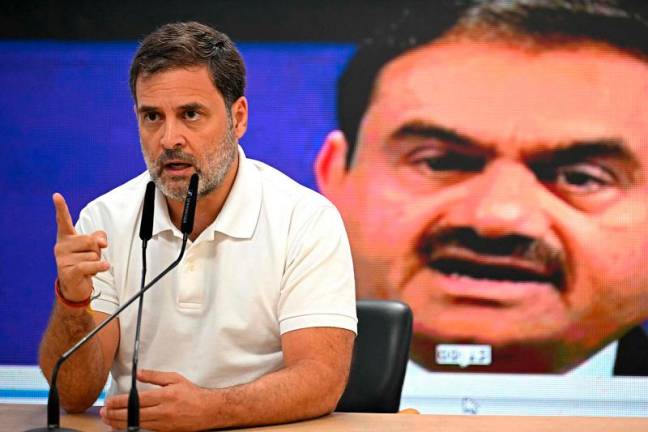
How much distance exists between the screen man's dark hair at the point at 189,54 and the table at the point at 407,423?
28.0 inches

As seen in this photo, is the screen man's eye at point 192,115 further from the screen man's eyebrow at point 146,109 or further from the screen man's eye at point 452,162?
the screen man's eye at point 452,162

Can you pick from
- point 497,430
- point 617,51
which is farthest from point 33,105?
point 497,430

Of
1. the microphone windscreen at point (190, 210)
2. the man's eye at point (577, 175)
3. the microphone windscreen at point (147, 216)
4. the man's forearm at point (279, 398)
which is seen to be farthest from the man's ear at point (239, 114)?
the man's eye at point (577, 175)

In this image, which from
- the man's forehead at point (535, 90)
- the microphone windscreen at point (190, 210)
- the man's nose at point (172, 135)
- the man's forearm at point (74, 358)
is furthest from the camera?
the man's forehead at point (535, 90)

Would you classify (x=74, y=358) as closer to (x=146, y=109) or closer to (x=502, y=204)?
(x=146, y=109)

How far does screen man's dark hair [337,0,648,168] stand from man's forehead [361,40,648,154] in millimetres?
38

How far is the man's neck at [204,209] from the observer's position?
2.19 m

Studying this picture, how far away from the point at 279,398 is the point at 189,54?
76cm

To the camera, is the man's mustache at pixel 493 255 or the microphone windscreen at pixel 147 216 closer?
the microphone windscreen at pixel 147 216

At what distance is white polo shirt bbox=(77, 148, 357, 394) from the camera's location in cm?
209

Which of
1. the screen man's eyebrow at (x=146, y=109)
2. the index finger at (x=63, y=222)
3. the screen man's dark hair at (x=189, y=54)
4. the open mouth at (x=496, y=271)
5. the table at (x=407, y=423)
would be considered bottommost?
the table at (x=407, y=423)

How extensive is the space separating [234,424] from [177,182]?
551 millimetres

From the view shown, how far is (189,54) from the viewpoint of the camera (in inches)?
82.6

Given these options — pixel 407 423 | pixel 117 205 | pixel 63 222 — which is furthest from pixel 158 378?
pixel 117 205
